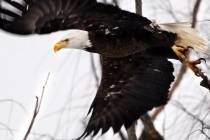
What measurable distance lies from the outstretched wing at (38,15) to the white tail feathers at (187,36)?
65 cm

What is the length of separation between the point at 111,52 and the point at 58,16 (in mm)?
431

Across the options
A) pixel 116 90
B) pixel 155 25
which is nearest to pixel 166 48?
pixel 155 25

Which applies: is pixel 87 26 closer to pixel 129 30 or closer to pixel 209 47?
pixel 129 30

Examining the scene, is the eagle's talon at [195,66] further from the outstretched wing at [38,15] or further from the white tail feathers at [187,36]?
the outstretched wing at [38,15]

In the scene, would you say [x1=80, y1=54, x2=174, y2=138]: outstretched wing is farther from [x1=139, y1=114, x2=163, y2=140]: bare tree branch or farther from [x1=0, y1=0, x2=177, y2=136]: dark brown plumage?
[x1=139, y1=114, x2=163, y2=140]: bare tree branch

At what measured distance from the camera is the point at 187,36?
172 inches

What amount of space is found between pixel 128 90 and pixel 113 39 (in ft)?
1.90

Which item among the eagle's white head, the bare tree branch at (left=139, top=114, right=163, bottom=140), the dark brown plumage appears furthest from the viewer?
the eagle's white head

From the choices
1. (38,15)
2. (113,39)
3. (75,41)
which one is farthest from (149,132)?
(38,15)

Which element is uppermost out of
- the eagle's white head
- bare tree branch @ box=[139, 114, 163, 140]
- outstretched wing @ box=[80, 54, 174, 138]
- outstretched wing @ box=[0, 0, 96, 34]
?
outstretched wing @ box=[0, 0, 96, 34]

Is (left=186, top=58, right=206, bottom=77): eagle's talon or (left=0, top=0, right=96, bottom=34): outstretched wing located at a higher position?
(left=0, top=0, right=96, bottom=34): outstretched wing

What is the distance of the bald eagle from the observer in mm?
4023

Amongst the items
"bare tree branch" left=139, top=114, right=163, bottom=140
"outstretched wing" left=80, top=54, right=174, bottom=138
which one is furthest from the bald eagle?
"bare tree branch" left=139, top=114, right=163, bottom=140

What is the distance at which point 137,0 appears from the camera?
151 inches
